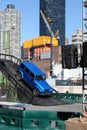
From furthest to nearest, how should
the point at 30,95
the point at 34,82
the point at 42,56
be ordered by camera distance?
the point at 42,56 → the point at 34,82 → the point at 30,95

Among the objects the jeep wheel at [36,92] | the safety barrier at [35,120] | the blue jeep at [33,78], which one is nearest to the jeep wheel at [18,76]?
the blue jeep at [33,78]

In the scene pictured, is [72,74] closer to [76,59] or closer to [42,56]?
[42,56]

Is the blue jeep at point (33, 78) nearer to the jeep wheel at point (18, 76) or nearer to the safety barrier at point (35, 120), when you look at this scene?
the jeep wheel at point (18, 76)

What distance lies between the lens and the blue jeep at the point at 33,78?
29.0 meters

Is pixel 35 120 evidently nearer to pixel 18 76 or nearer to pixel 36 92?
pixel 36 92

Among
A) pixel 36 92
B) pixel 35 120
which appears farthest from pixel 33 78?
pixel 35 120

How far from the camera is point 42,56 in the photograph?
181875 millimetres

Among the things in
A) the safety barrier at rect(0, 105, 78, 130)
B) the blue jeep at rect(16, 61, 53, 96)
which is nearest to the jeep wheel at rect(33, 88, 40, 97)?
the blue jeep at rect(16, 61, 53, 96)

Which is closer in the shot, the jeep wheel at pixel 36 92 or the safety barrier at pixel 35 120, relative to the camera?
the safety barrier at pixel 35 120

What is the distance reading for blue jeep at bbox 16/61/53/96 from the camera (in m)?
29.0

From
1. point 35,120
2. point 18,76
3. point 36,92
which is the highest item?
point 35,120

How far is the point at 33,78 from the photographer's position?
29.6 metres

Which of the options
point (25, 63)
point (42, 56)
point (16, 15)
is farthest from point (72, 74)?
point (25, 63)

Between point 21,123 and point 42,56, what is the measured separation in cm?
17129
